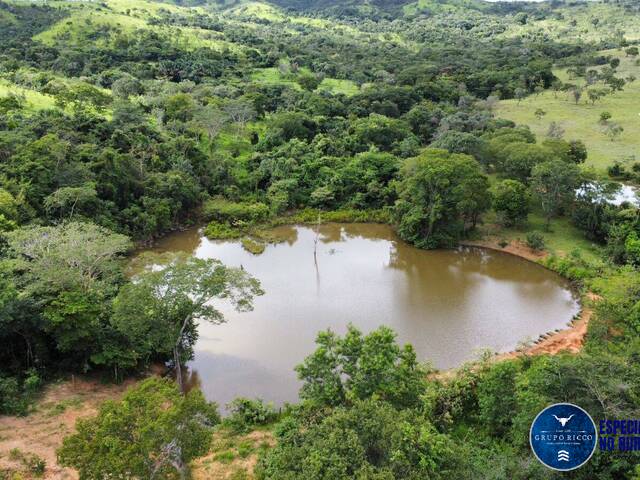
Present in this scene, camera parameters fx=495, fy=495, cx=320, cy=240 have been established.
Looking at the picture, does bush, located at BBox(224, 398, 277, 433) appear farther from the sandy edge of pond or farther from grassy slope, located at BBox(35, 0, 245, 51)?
grassy slope, located at BBox(35, 0, 245, 51)

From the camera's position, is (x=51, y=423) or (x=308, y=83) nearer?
(x=51, y=423)

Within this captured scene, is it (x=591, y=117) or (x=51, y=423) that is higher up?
(x=591, y=117)

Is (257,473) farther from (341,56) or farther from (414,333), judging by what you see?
(341,56)

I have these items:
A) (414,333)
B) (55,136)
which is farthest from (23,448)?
(55,136)

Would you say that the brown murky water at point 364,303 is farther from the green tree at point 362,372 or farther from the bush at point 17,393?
the bush at point 17,393

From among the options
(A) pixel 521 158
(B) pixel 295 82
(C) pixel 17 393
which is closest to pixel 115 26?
(B) pixel 295 82

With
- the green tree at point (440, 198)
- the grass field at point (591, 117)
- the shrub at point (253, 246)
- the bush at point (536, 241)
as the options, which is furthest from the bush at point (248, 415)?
the grass field at point (591, 117)

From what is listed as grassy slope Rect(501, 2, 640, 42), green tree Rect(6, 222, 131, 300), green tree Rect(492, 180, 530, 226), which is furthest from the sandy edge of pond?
grassy slope Rect(501, 2, 640, 42)

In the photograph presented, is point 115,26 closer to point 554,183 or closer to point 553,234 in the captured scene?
point 554,183
